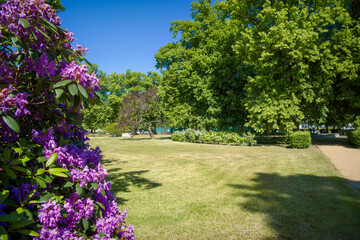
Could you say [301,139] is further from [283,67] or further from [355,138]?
[283,67]

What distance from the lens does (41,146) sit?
1.91 m

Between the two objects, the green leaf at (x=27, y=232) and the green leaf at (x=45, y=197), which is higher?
the green leaf at (x=45, y=197)

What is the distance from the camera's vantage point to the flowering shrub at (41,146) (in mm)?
1577

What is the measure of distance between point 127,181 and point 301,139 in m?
12.9

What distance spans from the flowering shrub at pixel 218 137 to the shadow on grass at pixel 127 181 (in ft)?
41.0

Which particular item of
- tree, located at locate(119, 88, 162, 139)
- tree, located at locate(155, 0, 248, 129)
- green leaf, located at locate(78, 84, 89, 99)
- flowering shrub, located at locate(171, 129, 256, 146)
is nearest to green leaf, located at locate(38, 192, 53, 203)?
green leaf, located at locate(78, 84, 89, 99)

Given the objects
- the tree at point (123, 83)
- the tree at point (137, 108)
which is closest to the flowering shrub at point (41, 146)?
the tree at point (137, 108)

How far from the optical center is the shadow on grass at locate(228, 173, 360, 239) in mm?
3604

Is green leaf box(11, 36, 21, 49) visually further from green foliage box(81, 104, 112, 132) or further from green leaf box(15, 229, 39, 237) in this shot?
green foliage box(81, 104, 112, 132)

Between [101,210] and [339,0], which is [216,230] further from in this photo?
[339,0]

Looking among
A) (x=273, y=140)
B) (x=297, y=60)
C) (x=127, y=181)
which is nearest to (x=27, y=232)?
(x=127, y=181)

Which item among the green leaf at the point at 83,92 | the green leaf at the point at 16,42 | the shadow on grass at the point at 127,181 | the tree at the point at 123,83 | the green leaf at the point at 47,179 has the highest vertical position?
the tree at the point at 123,83

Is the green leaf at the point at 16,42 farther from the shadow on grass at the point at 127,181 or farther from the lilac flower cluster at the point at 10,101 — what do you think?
the shadow on grass at the point at 127,181

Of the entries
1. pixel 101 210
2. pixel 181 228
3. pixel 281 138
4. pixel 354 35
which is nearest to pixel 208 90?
pixel 281 138
